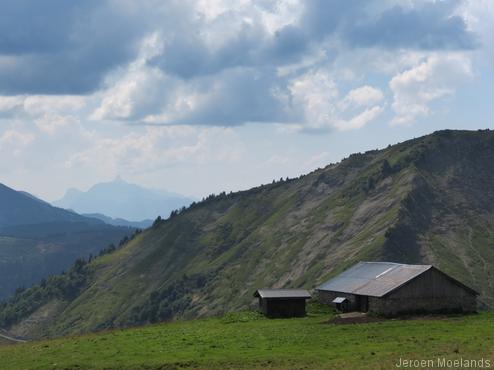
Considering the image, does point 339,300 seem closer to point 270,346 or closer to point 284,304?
point 284,304

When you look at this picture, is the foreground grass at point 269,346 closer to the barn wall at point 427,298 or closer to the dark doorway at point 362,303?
the barn wall at point 427,298

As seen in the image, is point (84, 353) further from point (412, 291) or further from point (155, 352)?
point (412, 291)

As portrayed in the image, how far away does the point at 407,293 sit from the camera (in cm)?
7075

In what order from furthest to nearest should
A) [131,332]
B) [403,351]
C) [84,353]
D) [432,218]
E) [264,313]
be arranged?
1. [432,218]
2. [264,313]
3. [131,332]
4. [84,353]
5. [403,351]

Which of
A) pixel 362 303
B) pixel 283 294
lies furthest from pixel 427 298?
pixel 283 294

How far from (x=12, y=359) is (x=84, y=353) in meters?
6.56

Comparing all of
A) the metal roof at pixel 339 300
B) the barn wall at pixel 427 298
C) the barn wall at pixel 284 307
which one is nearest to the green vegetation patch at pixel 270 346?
the barn wall at pixel 427 298

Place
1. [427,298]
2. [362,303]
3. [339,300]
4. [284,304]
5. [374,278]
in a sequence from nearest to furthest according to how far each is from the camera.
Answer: [427,298]
[362,303]
[284,304]
[339,300]
[374,278]

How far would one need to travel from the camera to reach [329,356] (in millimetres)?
44750

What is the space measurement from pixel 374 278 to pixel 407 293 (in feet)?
24.7

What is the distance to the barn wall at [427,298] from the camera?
70000mm

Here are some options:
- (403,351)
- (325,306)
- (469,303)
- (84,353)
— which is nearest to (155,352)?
(84,353)

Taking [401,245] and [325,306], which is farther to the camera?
[401,245]

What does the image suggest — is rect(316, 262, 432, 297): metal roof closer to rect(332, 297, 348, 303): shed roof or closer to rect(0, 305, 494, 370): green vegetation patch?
rect(332, 297, 348, 303): shed roof
